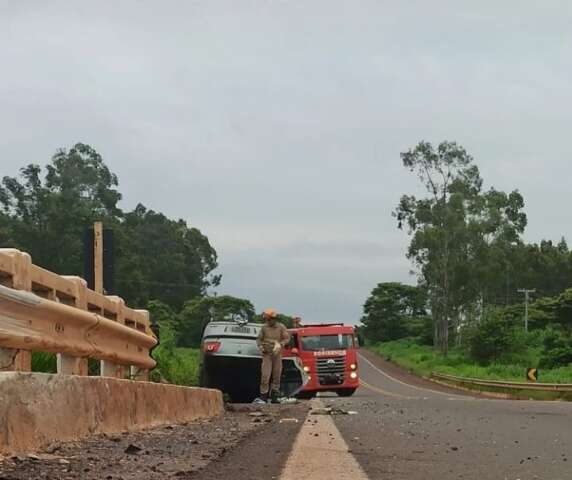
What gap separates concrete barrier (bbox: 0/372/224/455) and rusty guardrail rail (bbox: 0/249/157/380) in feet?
1.07

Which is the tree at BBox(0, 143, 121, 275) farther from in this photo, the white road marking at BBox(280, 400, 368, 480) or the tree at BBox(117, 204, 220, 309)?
the white road marking at BBox(280, 400, 368, 480)

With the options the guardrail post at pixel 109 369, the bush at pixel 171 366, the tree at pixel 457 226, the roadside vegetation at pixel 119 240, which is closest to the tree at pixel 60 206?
the roadside vegetation at pixel 119 240

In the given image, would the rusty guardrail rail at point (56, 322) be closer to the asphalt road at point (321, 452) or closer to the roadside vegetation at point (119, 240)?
the asphalt road at point (321, 452)

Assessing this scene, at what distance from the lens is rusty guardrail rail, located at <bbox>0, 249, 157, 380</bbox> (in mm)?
5680

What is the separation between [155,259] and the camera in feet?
354

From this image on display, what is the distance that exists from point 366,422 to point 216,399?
2.49 metres

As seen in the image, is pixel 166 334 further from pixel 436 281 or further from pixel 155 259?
pixel 155 259

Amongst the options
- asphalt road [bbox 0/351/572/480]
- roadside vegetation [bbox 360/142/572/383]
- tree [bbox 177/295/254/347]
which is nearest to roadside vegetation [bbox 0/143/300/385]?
tree [bbox 177/295/254/347]

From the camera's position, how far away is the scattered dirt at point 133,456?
4.73 meters

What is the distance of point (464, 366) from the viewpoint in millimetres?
64812

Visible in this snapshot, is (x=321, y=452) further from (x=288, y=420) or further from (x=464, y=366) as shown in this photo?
(x=464, y=366)

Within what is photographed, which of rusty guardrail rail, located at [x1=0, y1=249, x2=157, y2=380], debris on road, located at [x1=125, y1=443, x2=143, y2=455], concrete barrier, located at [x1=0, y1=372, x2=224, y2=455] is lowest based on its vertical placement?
debris on road, located at [x1=125, y1=443, x2=143, y2=455]

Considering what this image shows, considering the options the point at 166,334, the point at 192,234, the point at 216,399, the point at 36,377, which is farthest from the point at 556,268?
the point at 36,377

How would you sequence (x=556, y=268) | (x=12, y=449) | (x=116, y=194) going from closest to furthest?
1. (x=12, y=449)
2. (x=116, y=194)
3. (x=556, y=268)
